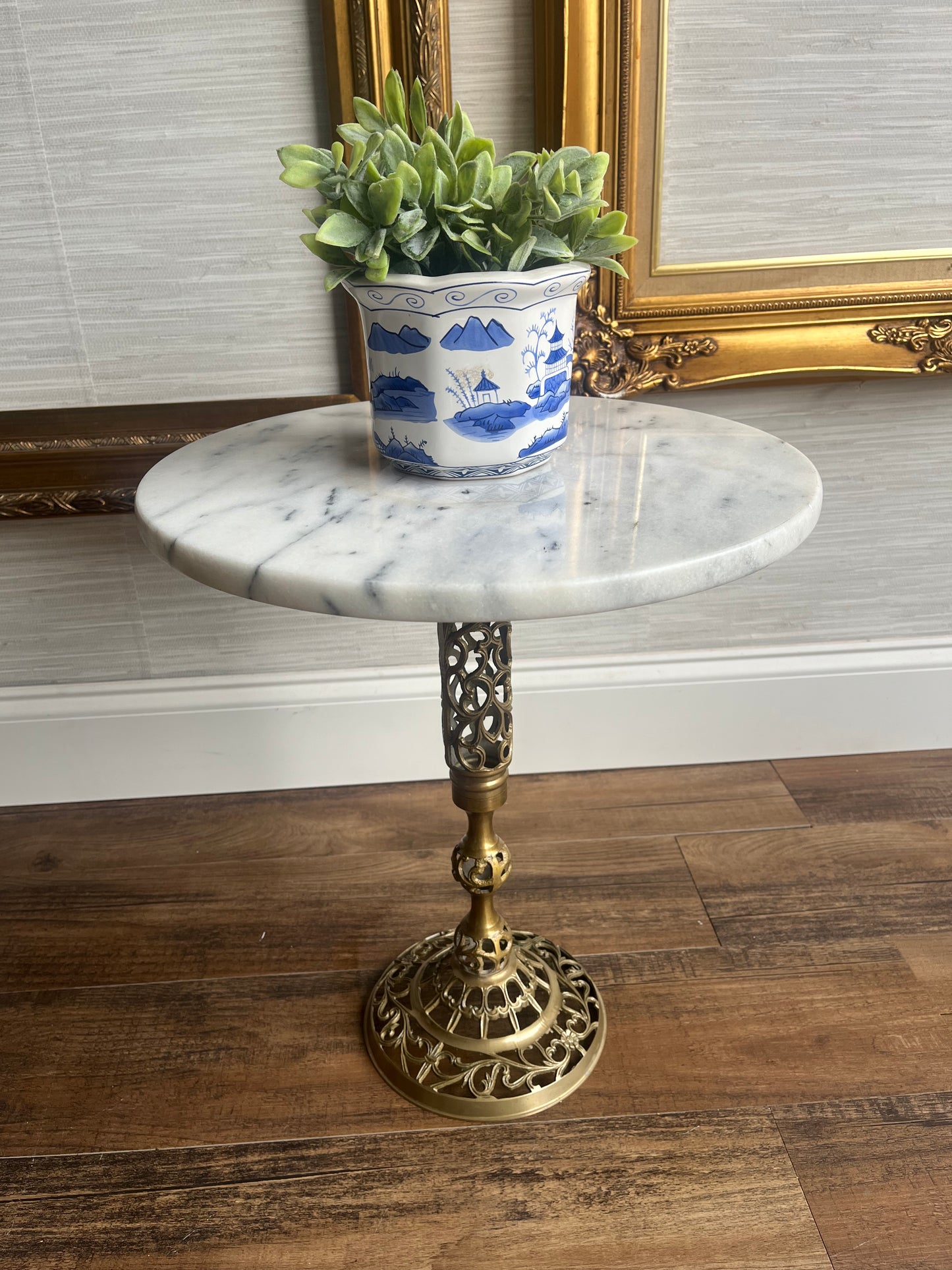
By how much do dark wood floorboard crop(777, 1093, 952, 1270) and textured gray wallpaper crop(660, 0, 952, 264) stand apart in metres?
1.11

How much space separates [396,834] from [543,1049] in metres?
0.49

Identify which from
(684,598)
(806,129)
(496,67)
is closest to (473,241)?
(496,67)

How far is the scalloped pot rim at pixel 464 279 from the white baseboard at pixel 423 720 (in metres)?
0.88

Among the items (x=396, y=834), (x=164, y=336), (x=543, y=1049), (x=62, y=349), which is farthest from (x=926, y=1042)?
(x=62, y=349)

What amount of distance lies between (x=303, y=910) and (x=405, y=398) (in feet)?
2.77

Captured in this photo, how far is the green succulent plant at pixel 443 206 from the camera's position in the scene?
75 centimetres

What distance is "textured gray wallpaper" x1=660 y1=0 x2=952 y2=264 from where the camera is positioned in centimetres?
126

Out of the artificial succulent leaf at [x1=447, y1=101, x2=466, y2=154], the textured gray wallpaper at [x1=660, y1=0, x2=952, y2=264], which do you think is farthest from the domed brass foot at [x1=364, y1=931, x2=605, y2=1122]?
the textured gray wallpaper at [x1=660, y1=0, x2=952, y2=264]

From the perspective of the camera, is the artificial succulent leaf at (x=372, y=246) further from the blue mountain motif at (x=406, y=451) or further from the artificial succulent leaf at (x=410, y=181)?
the blue mountain motif at (x=406, y=451)

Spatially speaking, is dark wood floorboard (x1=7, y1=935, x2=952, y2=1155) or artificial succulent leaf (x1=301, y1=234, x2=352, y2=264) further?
dark wood floorboard (x1=7, y1=935, x2=952, y2=1155)

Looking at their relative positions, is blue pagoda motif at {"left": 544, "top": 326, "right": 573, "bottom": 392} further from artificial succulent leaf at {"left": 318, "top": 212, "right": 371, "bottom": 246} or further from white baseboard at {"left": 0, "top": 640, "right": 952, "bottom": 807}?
white baseboard at {"left": 0, "top": 640, "right": 952, "bottom": 807}

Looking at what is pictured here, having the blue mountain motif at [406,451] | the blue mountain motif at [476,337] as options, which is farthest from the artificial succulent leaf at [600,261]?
the blue mountain motif at [406,451]

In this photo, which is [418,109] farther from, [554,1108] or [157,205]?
[554,1108]

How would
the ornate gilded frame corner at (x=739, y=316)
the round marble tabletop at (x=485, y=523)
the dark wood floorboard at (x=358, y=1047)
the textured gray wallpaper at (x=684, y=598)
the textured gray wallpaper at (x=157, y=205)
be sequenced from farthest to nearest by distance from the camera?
the textured gray wallpaper at (x=684, y=598) < the ornate gilded frame corner at (x=739, y=316) < the textured gray wallpaper at (x=157, y=205) < the dark wood floorboard at (x=358, y=1047) < the round marble tabletop at (x=485, y=523)
